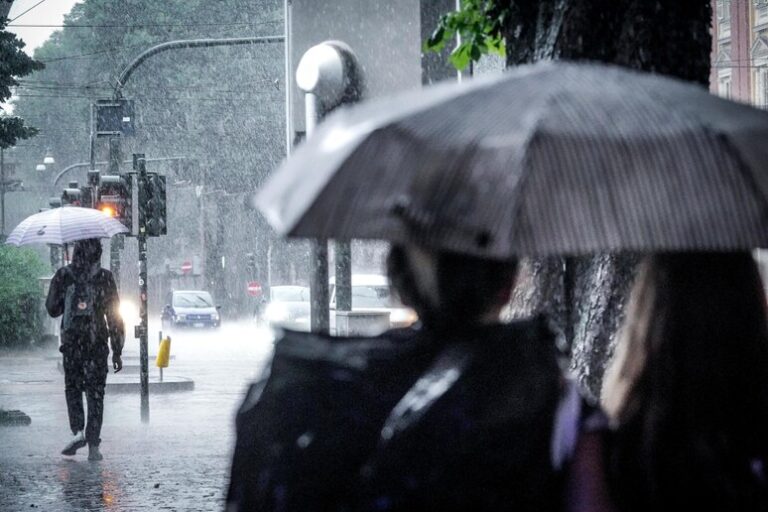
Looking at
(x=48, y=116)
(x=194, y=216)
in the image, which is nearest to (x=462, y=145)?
(x=194, y=216)

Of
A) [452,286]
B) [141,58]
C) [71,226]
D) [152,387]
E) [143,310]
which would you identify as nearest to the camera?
[452,286]

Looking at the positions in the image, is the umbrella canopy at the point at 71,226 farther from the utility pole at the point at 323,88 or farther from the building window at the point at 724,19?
the building window at the point at 724,19

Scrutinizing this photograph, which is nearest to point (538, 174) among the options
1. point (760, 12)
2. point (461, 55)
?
point (461, 55)

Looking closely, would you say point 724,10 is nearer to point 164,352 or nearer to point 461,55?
point 164,352

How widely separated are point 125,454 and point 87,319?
178cm

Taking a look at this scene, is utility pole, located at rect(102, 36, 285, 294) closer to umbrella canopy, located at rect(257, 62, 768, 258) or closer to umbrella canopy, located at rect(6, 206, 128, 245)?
umbrella canopy, located at rect(6, 206, 128, 245)

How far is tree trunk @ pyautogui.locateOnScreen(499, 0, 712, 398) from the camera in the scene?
6.29 m

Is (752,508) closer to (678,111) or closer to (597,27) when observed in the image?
(678,111)

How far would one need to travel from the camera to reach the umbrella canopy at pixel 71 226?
1409cm

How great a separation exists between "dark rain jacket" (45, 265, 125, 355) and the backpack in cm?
3

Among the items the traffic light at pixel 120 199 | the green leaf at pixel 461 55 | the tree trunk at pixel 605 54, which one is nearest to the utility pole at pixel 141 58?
the traffic light at pixel 120 199

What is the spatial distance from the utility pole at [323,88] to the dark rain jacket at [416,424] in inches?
298

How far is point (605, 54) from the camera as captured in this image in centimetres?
640

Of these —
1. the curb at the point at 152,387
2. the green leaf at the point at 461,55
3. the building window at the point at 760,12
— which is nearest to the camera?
the green leaf at the point at 461,55
